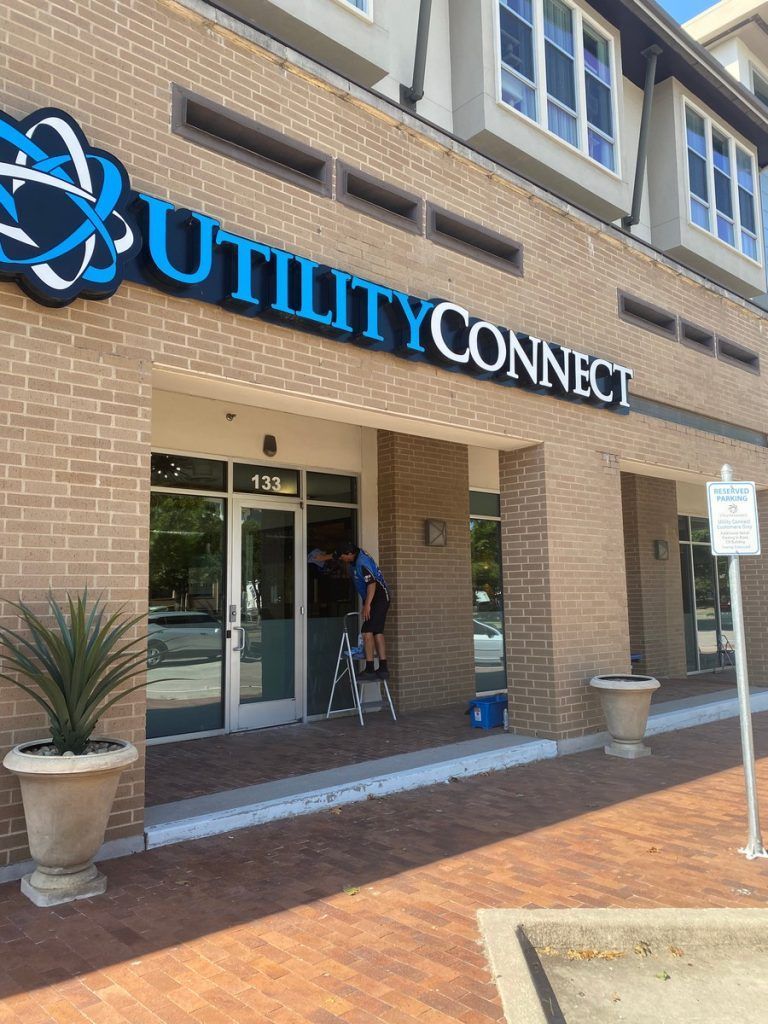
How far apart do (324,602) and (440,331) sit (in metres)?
4.02

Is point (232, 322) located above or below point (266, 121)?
below

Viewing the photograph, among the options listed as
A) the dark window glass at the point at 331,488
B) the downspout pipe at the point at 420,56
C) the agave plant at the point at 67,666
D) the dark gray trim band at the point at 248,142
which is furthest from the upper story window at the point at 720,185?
the agave plant at the point at 67,666

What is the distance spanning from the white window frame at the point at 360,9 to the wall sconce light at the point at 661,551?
9.90 meters

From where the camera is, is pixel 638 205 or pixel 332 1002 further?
pixel 638 205

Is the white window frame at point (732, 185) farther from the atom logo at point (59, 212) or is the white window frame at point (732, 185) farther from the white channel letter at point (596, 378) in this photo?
the atom logo at point (59, 212)

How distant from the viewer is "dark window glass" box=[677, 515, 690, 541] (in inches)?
618

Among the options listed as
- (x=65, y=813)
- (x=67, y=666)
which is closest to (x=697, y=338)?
(x=67, y=666)

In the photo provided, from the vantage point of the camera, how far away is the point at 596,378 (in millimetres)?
9383

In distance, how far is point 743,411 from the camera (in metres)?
12.8

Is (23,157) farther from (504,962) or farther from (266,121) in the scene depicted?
(504,962)

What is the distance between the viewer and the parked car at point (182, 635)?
8148mm

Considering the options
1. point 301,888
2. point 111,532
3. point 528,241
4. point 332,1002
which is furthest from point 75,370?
point 528,241

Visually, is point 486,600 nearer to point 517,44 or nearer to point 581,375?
point 581,375

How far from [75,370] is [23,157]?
1.32 m
